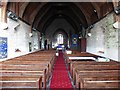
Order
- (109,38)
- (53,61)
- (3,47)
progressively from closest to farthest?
(3,47) → (109,38) → (53,61)

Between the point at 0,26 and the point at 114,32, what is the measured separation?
543 centimetres

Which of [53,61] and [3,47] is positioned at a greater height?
[3,47]

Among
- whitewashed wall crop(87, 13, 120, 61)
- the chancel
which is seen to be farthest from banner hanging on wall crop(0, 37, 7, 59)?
whitewashed wall crop(87, 13, 120, 61)

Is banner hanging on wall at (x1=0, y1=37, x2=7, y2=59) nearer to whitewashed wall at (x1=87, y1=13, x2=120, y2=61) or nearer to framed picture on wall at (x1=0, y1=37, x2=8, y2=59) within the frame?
framed picture on wall at (x1=0, y1=37, x2=8, y2=59)

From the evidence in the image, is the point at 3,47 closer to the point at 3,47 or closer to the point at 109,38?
the point at 3,47

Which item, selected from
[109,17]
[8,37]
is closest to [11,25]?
[8,37]

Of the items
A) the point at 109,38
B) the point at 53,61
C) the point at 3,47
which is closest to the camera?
the point at 3,47

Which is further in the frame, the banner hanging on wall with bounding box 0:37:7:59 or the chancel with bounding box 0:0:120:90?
the banner hanging on wall with bounding box 0:37:7:59

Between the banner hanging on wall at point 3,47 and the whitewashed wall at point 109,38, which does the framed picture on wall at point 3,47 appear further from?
the whitewashed wall at point 109,38

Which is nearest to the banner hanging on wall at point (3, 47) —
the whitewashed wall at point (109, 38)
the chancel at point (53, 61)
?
the chancel at point (53, 61)

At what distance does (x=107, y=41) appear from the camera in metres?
11.2

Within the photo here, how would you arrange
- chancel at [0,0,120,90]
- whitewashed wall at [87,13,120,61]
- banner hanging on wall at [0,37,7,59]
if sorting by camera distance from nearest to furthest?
1. chancel at [0,0,120,90]
2. banner hanging on wall at [0,37,7,59]
3. whitewashed wall at [87,13,120,61]

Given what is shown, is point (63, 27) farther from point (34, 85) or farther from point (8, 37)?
Result: point (34, 85)

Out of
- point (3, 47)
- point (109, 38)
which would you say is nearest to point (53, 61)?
point (109, 38)
